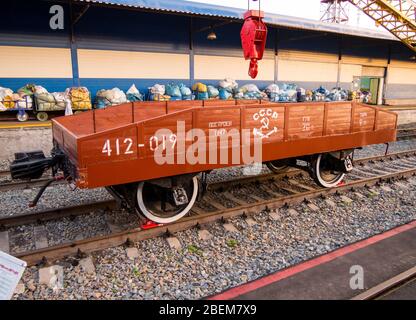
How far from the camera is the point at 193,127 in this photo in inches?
176

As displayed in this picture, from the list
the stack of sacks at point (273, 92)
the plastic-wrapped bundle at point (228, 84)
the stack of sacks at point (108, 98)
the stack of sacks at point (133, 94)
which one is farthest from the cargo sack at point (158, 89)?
Answer: the stack of sacks at point (273, 92)

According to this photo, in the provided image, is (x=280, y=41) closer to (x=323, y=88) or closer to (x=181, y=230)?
(x=323, y=88)

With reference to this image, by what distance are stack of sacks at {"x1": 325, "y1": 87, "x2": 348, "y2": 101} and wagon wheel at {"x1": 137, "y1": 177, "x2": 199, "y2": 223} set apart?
16.8m

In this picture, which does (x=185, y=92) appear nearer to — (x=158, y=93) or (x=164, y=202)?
(x=158, y=93)

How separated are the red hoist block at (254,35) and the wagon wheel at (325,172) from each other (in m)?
2.28

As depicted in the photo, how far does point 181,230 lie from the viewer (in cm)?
496

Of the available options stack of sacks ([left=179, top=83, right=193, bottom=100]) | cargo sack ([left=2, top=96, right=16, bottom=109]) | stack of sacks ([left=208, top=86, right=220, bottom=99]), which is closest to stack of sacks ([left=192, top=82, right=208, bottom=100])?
stack of sacks ([left=208, top=86, right=220, bottom=99])

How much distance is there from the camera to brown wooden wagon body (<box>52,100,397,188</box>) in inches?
155

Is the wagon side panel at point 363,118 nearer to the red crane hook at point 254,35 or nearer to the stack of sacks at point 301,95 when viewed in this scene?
the red crane hook at point 254,35

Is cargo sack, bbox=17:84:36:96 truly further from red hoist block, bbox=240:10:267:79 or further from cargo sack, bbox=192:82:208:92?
red hoist block, bbox=240:10:267:79

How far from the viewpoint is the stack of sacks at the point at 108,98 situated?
42.5 ft

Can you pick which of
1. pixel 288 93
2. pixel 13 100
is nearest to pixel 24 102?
pixel 13 100

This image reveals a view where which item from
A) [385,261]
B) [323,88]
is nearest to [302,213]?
[385,261]
